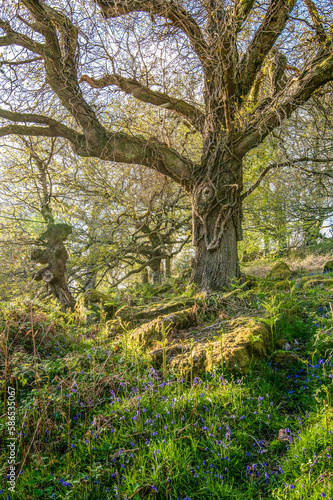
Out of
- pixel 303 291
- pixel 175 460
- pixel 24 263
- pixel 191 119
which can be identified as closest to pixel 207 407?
pixel 175 460

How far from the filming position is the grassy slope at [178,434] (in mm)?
1894

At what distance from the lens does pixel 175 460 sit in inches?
79.0

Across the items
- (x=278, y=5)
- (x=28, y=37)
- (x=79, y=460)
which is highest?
(x=278, y=5)

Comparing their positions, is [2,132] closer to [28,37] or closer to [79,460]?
[28,37]

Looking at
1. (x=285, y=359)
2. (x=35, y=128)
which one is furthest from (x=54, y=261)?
(x=285, y=359)

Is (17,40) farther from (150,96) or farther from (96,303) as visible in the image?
(96,303)

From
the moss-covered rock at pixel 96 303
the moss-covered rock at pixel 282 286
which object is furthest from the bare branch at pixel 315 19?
the moss-covered rock at pixel 96 303

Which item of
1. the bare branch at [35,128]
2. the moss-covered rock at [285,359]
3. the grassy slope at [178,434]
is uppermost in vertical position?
the bare branch at [35,128]

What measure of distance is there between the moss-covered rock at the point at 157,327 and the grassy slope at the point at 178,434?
429 millimetres

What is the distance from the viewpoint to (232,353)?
307 centimetres

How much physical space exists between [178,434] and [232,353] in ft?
3.49

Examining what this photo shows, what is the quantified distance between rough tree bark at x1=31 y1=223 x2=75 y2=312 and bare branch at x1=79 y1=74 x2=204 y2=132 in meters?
3.42

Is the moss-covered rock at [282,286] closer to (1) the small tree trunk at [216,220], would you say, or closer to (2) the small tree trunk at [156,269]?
(1) the small tree trunk at [216,220]

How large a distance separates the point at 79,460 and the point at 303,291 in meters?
4.48
